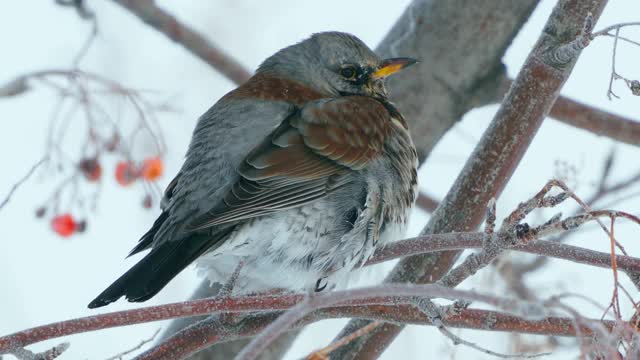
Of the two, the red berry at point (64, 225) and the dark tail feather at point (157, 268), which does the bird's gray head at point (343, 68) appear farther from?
Answer: the dark tail feather at point (157, 268)

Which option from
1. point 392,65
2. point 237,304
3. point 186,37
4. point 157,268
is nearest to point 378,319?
point 237,304

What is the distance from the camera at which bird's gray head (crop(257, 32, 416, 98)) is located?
406 cm

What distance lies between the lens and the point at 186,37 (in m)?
4.36

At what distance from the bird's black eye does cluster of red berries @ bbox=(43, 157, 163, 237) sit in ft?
3.09

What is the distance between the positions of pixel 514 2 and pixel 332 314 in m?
2.33

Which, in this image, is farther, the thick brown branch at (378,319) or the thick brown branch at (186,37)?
the thick brown branch at (186,37)

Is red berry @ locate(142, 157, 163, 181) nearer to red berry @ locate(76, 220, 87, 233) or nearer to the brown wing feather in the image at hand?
red berry @ locate(76, 220, 87, 233)

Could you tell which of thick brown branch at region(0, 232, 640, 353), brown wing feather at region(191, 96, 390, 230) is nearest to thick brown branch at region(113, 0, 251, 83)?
brown wing feather at region(191, 96, 390, 230)

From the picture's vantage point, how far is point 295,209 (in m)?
3.13

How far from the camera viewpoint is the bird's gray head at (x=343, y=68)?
4059 millimetres

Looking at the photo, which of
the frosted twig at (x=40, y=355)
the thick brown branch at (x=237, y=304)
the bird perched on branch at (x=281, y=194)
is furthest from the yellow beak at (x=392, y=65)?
the frosted twig at (x=40, y=355)

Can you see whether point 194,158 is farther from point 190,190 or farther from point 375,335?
point 375,335

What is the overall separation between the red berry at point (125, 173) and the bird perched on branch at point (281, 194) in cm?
51

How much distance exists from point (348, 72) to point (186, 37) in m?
0.86
